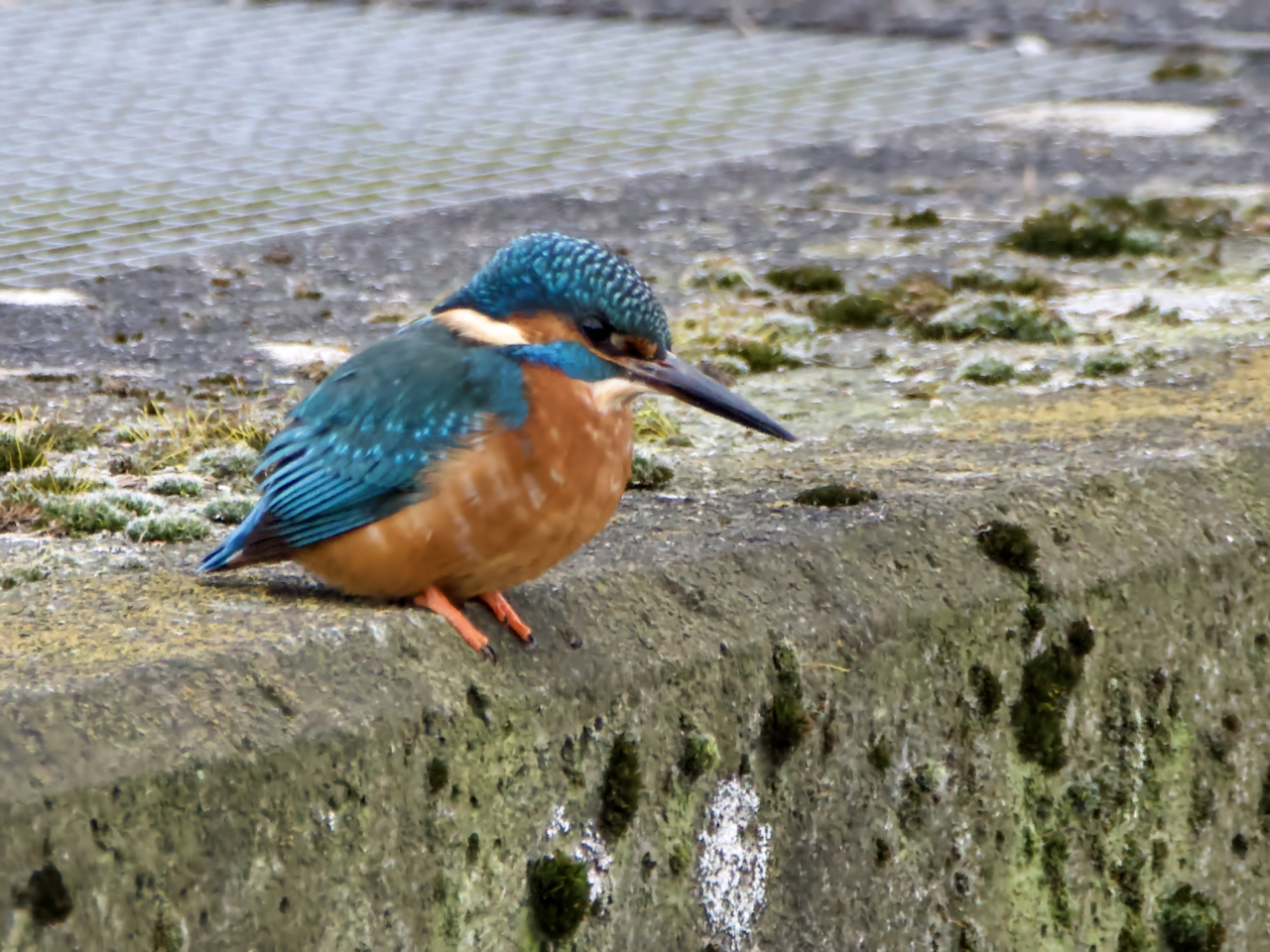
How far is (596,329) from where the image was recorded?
2.26 meters

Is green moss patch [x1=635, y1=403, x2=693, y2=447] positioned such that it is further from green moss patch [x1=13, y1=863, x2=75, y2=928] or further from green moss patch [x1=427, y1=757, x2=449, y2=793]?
green moss patch [x1=13, y1=863, x2=75, y2=928]

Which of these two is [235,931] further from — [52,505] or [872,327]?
[872,327]

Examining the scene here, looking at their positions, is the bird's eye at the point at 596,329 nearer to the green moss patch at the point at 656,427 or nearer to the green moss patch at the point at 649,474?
the green moss patch at the point at 649,474

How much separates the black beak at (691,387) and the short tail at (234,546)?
20.8 inches

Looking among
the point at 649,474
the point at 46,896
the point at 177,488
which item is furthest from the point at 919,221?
the point at 46,896

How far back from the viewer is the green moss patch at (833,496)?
2785mm

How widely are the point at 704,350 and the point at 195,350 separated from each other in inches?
42.7

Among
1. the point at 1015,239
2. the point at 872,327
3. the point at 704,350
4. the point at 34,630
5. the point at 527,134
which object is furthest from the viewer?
the point at 527,134

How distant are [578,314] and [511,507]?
27 cm

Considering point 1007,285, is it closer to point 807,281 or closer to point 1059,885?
point 807,281

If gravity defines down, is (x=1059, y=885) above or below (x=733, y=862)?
below

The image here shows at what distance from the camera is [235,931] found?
1974 mm

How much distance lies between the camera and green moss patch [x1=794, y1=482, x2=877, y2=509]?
110 inches

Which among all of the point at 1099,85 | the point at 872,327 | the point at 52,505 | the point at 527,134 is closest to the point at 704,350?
the point at 872,327
